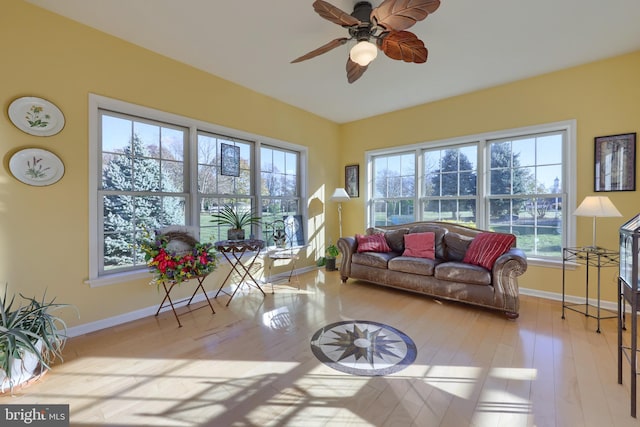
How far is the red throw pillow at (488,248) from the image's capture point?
123 inches

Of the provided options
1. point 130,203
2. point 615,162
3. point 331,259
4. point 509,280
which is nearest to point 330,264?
point 331,259

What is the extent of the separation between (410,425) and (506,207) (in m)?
3.42

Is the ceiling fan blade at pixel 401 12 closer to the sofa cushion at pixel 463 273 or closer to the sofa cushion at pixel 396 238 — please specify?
the sofa cushion at pixel 463 273

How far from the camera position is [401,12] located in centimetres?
182

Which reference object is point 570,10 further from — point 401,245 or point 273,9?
point 401,245

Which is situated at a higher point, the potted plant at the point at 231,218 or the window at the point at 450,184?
the window at the point at 450,184

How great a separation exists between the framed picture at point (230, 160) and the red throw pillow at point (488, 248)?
3.31 metres

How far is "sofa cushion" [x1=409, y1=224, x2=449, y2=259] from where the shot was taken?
376cm

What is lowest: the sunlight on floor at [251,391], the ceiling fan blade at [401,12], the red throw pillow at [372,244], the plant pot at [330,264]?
the sunlight on floor at [251,391]

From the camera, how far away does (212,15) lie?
236cm

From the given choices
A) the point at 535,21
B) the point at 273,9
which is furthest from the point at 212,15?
the point at 535,21

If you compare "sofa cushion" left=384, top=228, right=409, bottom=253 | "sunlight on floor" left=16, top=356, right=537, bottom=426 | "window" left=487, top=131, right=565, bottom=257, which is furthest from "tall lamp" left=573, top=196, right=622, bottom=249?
"sofa cushion" left=384, top=228, right=409, bottom=253

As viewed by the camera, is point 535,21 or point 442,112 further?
point 442,112

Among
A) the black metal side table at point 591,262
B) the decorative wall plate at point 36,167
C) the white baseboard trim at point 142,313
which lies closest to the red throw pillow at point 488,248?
the black metal side table at point 591,262
